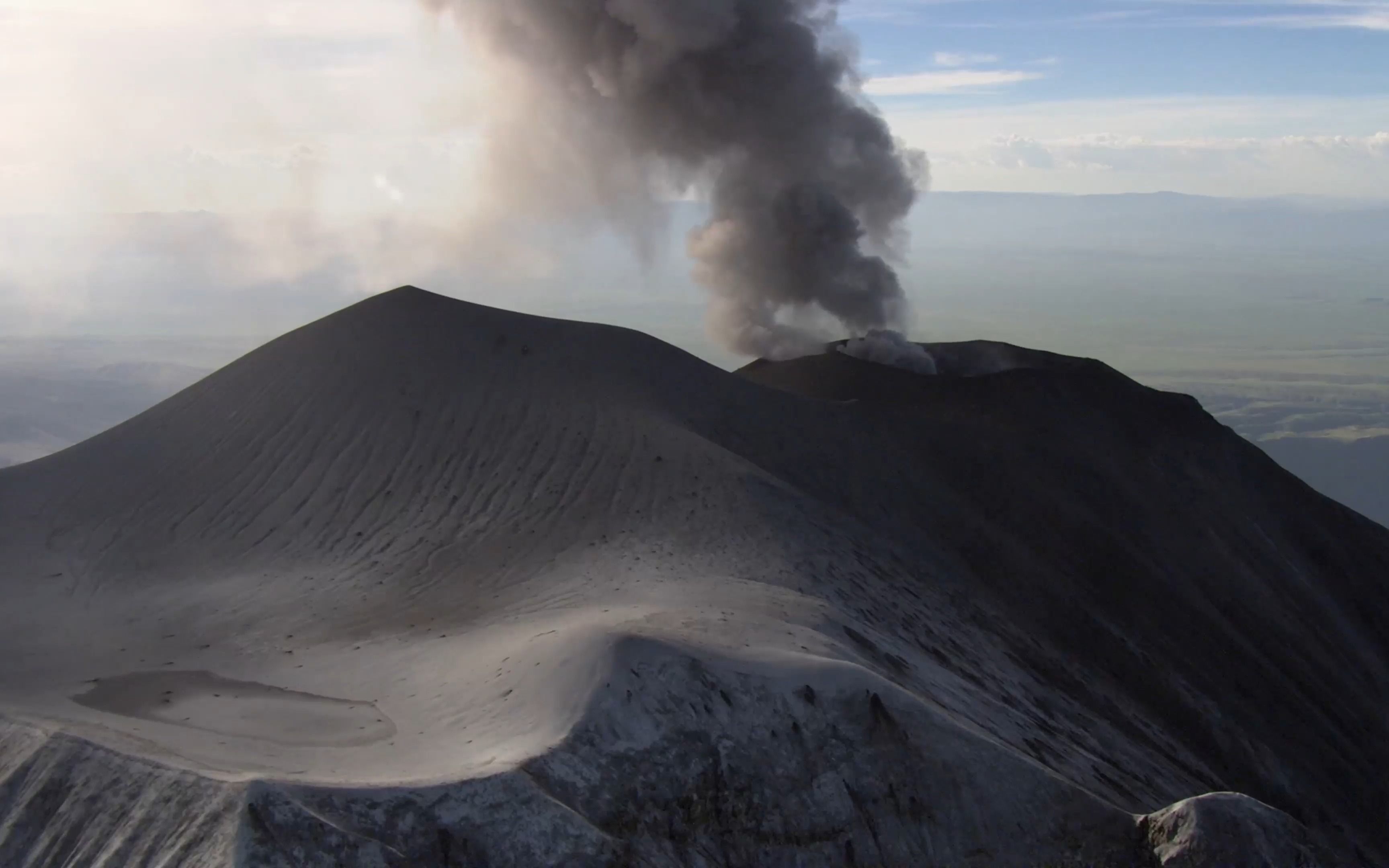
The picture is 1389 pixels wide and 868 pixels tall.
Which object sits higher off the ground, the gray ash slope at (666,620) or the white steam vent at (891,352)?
the white steam vent at (891,352)

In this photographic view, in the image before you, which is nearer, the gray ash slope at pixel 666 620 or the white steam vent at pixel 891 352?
the gray ash slope at pixel 666 620

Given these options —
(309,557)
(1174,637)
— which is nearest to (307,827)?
(309,557)

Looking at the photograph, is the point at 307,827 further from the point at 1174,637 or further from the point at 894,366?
the point at 894,366

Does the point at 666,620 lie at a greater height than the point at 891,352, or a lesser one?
lesser

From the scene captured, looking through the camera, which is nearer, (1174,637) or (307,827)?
(307,827)

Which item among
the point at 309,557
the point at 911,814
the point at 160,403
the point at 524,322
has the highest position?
the point at 524,322

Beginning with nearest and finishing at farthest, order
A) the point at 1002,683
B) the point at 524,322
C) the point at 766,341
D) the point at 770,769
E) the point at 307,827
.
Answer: the point at 307,827, the point at 770,769, the point at 1002,683, the point at 524,322, the point at 766,341
